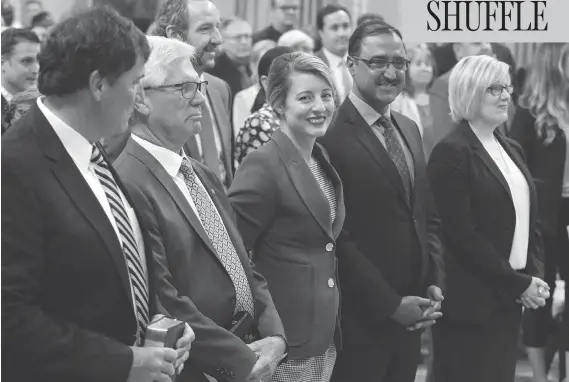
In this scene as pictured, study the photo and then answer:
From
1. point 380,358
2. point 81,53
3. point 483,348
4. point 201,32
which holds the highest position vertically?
point 81,53

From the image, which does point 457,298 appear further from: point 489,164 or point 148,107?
point 148,107

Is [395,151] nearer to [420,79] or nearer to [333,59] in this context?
[333,59]

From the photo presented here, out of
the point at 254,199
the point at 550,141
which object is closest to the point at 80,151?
the point at 254,199

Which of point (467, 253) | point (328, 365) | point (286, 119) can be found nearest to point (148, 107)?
point (286, 119)

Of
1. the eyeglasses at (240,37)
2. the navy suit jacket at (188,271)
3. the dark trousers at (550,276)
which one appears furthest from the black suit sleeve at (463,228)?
the eyeglasses at (240,37)

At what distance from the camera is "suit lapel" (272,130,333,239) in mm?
3229

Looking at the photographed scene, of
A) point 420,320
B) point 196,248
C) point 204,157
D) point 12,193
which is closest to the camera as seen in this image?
point 12,193

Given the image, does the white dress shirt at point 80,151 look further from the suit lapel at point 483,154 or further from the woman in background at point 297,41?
the woman in background at point 297,41

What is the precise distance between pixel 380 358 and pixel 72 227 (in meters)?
1.82

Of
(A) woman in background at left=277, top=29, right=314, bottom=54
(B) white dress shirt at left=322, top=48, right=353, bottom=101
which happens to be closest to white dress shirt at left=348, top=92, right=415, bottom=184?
(B) white dress shirt at left=322, top=48, right=353, bottom=101

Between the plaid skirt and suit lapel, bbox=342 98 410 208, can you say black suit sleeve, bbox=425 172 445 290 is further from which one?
the plaid skirt

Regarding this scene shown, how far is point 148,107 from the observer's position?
2666 millimetres

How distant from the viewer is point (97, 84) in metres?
2.06

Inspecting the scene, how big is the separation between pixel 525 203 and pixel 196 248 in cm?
187
